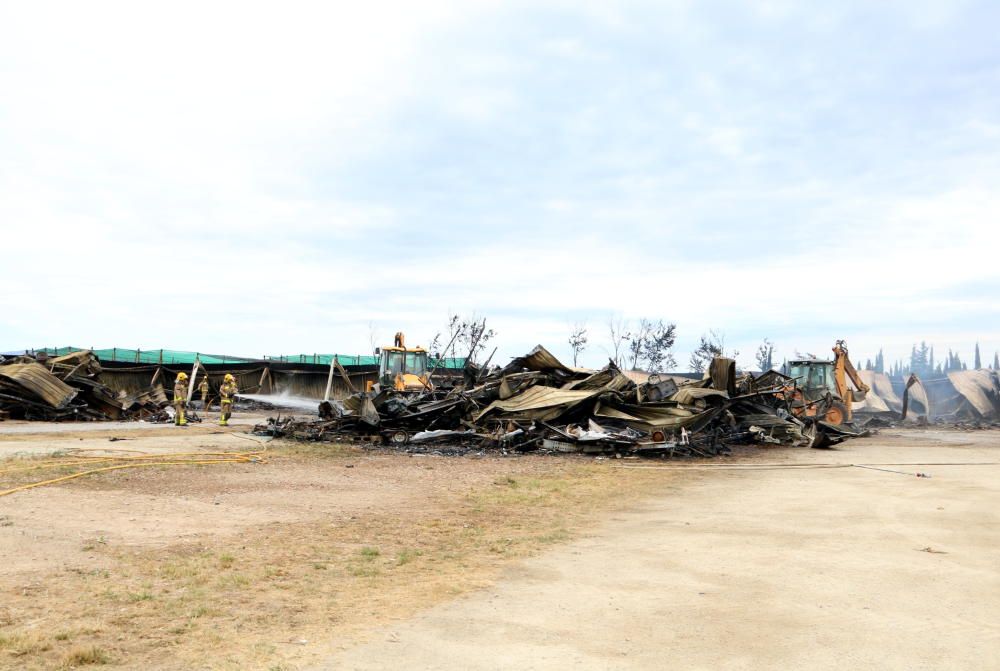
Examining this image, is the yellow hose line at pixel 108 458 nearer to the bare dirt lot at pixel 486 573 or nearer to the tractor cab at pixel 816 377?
the bare dirt lot at pixel 486 573

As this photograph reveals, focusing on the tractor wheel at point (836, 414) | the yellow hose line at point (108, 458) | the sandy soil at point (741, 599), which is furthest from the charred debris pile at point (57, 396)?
the tractor wheel at point (836, 414)

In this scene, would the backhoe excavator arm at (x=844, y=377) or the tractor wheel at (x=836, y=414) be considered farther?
the backhoe excavator arm at (x=844, y=377)

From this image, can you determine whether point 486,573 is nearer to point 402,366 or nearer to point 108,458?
point 108,458

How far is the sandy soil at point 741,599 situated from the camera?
467cm

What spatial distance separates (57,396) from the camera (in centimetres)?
2450

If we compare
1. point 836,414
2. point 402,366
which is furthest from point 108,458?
point 836,414

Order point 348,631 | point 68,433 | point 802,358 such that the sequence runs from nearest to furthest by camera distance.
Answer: point 348,631 → point 68,433 → point 802,358

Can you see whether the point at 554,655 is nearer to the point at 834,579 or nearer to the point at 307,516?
the point at 834,579

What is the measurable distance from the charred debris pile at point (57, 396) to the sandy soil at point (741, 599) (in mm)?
21469

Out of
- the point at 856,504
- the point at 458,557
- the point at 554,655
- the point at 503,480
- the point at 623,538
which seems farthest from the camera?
the point at 503,480

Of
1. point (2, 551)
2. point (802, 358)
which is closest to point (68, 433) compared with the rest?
point (2, 551)

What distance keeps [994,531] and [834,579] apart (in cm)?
357

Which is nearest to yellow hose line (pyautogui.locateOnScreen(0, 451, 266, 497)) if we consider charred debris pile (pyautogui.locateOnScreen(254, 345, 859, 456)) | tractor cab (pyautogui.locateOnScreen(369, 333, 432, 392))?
charred debris pile (pyautogui.locateOnScreen(254, 345, 859, 456))

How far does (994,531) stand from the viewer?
8.75 meters
